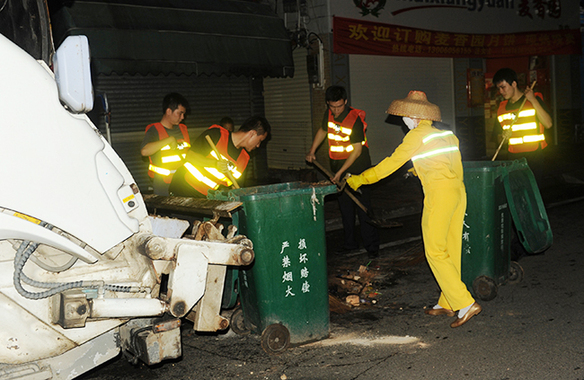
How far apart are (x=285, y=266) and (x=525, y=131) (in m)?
3.49

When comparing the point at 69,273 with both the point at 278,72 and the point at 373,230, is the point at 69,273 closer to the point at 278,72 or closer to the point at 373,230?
the point at 373,230

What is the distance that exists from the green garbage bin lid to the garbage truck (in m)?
3.13

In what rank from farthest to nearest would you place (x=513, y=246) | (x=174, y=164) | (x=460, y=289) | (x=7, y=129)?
(x=174, y=164) < (x=513, y=246) < (x=460, y=289) < (x=7, y=129)

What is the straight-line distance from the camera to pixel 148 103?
10930 mm

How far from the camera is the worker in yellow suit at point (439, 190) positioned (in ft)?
14.7

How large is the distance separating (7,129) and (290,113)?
1055 centimetres

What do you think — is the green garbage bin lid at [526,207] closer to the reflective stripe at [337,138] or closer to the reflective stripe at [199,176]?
the reflective stripe at [337,138]

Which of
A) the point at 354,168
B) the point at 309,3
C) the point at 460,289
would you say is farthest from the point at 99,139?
the point at 309,3

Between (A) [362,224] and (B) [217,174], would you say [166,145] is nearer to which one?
(B) [217,174]

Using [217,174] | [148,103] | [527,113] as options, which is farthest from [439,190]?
[148,103]

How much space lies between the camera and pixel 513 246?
19.3 ft

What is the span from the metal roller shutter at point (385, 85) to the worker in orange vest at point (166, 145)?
20.7 ft

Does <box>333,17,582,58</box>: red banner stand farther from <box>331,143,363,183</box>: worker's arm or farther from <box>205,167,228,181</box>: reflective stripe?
<box>205,167,228,181</box>: reflective stripe

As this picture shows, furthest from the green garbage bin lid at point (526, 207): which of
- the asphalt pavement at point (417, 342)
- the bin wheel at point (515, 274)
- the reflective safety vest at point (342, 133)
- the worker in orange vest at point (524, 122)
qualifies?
the reflective safety vest at point (342, 133)
